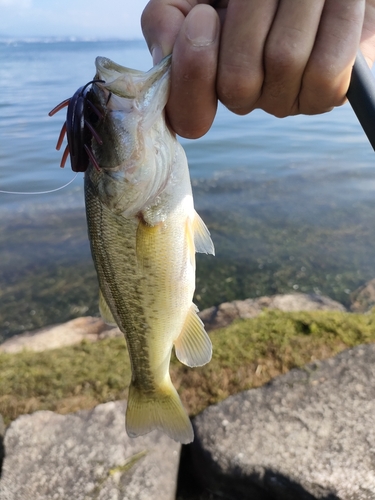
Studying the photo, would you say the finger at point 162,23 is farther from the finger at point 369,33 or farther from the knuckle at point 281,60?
the finger at point 369,33

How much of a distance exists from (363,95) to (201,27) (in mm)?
600

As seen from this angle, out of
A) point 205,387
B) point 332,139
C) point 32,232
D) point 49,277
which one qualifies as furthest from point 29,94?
point 205,387

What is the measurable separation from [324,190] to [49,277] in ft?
20.9

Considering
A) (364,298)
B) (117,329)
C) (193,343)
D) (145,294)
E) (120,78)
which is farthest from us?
(364,298)

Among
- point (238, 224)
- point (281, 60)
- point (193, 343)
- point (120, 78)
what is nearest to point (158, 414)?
point (193, 343)

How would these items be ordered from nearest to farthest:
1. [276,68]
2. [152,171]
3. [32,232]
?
[276,68], [152,171], [32,232]

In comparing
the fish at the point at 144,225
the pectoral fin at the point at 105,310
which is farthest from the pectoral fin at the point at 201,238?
the pectoral fin at the point at 105,310

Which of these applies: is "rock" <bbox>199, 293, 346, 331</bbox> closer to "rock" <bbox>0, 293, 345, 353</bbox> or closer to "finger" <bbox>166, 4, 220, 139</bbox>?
"rock" <bbox>0, 293, 345, 353</bbox>

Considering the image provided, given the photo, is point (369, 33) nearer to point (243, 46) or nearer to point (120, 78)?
point (243, 46)

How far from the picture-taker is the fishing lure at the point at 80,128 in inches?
73.4

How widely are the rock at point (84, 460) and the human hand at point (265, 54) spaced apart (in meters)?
2.36

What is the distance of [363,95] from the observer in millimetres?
1599

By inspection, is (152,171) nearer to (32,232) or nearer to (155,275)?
(155,275)

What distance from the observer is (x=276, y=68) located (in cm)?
168
